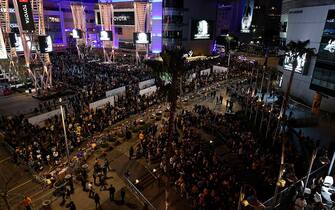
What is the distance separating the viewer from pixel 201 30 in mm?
60531

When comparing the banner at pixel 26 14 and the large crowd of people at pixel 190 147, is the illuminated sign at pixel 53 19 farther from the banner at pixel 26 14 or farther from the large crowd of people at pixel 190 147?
the large crowd of people at pixel 190 147

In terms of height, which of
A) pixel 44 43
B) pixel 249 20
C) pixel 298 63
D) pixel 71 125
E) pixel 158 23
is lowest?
pixel 71 125

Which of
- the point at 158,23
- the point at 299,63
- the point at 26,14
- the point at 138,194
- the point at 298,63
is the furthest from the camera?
the point at 158,23

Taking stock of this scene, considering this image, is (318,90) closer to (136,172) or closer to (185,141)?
(185,141)

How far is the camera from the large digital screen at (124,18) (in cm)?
5853

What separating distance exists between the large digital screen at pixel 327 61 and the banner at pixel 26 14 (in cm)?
3597

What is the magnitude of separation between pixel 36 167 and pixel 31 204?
3.27 metres

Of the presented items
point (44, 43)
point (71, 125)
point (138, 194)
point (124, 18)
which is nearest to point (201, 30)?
point (124, 18)

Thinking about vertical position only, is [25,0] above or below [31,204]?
above

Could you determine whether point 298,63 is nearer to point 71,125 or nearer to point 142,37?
point 142,37

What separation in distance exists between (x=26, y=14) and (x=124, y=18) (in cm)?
3201

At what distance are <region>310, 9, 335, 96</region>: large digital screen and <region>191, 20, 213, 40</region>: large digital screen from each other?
34346mm

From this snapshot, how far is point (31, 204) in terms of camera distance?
1516cm

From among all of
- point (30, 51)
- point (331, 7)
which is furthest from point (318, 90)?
point (30, 51)
